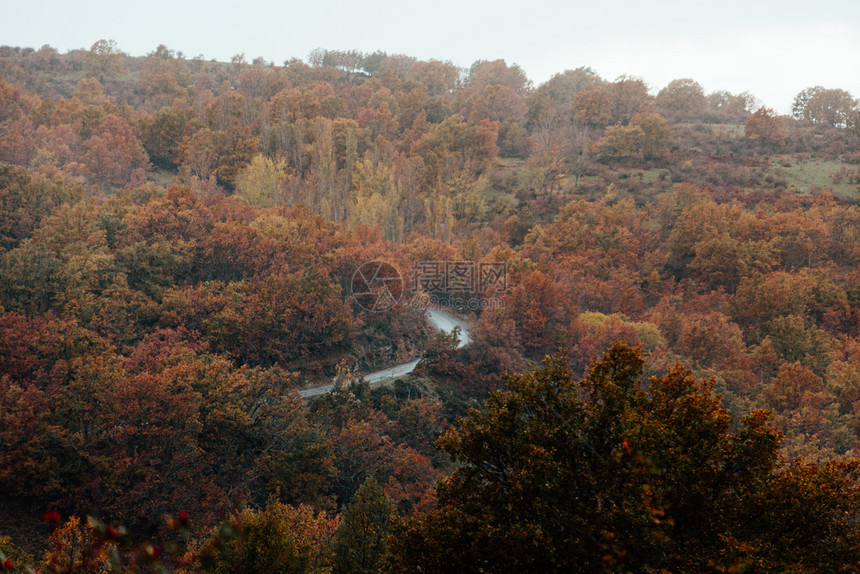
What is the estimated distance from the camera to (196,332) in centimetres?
2939

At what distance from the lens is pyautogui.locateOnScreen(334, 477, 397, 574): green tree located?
52.3 feet

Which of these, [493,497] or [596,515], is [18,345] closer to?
[493,497]

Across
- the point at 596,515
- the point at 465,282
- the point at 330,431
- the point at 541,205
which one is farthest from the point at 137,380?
the point at 541,205

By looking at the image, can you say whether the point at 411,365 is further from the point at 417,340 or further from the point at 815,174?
the point at 815,174

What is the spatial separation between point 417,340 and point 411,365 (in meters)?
3.17

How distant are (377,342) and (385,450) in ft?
42.3
